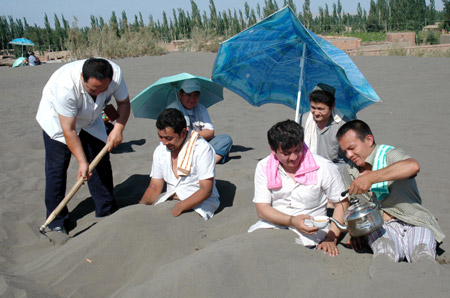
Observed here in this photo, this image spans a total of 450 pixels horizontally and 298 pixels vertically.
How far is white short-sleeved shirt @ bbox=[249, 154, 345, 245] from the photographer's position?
2840 millimetres

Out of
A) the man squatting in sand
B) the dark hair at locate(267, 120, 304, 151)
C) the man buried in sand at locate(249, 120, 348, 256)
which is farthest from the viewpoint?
the man squatting in sand

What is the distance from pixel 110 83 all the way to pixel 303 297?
102 inches

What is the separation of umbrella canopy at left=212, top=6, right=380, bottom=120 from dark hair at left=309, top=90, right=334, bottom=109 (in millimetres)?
208

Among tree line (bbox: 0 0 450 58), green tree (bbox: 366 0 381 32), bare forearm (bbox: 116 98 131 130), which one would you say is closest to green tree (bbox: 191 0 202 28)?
tree line (bbox: 0 0 450 58)

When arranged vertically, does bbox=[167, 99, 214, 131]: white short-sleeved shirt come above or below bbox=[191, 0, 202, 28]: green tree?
below

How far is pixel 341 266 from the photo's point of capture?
2.58 m

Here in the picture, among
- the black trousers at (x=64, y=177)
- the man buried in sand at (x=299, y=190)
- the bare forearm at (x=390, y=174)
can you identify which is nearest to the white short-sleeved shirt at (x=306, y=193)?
the man buried in sand at (x=299, y=190)

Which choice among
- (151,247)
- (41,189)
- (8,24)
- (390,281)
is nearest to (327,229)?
(390,281)

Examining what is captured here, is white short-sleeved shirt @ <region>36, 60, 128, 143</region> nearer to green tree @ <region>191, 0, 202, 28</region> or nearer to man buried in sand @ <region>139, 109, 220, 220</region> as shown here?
man buried in sand @ <region>139, 109, 220, 220</region>

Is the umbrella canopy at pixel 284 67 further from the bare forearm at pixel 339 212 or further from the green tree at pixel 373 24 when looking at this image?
the green tree at pixel 373 24

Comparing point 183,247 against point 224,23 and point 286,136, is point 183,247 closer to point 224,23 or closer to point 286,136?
point 286,136

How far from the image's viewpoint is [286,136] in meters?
2.66

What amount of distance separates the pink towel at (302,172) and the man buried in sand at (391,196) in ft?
0.83

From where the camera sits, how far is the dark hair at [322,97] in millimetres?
3721
